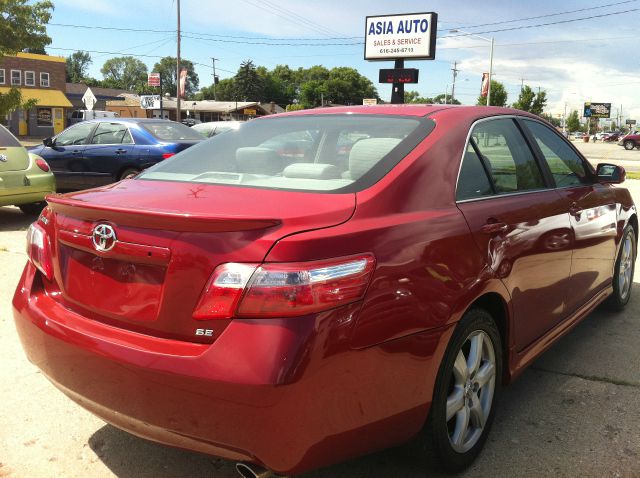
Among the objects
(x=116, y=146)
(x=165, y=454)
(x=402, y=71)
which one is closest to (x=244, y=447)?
(x=165, y=454)

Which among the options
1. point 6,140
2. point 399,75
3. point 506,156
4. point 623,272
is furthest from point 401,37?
point 506,156

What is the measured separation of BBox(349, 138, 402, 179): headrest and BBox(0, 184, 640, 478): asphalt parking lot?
111 cm

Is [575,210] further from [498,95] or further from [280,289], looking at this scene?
[498,95]

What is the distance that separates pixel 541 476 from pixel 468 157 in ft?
4.68

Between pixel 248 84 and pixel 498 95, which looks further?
pixel 248 84

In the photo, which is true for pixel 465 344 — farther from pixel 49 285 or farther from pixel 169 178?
pixel 49 285

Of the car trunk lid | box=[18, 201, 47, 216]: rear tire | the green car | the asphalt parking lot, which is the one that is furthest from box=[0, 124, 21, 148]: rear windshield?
the car trunk lid

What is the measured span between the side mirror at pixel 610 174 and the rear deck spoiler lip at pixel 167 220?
3.07 m

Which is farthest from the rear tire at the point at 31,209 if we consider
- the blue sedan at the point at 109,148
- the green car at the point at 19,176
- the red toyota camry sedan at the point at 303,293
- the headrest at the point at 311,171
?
the headrest at the point at 311,171

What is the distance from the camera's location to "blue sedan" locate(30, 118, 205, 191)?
938 centimetres

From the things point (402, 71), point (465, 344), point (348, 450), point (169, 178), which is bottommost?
point (348, 450)

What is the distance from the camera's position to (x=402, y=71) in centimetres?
2753

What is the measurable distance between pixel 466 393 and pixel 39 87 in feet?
185

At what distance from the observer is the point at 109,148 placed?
9.59m
